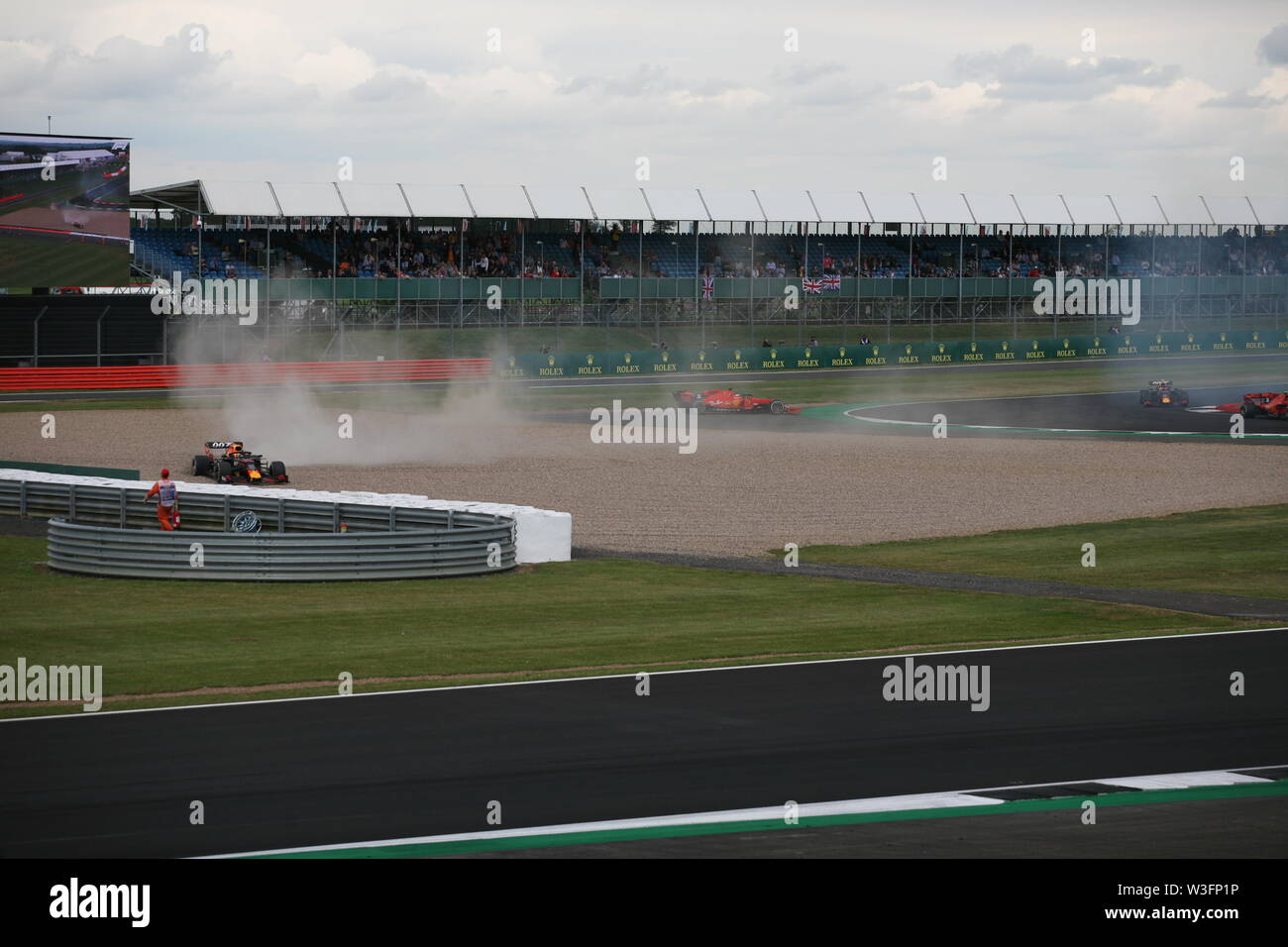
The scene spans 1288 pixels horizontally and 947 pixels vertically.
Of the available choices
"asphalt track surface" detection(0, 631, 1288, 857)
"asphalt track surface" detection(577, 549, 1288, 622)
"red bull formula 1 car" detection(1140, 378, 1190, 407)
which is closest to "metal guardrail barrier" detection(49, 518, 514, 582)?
"asphalt track surface" detection(577, 549, 1288, 622)

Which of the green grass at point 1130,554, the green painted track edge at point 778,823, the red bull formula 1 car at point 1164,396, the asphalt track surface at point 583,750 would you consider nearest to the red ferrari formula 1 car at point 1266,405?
the red bull formula 1 car at point 1164,396


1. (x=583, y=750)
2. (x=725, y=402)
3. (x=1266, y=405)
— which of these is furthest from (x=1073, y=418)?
(x=583, y=750)

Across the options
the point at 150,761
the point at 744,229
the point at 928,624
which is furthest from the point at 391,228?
the point at 150,761

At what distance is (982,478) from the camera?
34.5m

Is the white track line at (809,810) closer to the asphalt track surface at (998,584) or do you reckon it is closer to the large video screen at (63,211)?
the asphalt track surface at (998,584)

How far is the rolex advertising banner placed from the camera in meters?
64.2

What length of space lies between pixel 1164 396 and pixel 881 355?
20.1 m

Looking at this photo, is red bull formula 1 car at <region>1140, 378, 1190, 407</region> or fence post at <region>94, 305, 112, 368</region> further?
fence post at <region>94, 305, 112, 368</region>

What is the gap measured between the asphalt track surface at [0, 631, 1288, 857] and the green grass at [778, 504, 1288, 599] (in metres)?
6.59

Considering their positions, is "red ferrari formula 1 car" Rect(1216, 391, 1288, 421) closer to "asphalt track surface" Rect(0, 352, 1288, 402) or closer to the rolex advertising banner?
"asphalt track surface" Rect(0, 352, 1288, 402)

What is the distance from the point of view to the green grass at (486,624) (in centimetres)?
1595

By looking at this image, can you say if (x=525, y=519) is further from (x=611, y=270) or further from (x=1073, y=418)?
(x=611, y=270)

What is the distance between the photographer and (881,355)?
2795 inches
